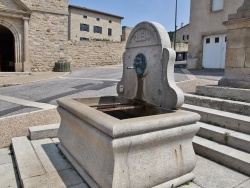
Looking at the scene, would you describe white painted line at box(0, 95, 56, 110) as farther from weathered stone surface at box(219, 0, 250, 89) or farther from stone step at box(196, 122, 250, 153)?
weathered stone surface at box(219, 0, 250, 89)

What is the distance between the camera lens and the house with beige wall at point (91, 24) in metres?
32.2

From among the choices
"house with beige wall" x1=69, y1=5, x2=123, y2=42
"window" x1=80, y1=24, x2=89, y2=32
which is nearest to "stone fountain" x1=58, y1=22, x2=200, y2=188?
"house with beige wall" x1=69, y1=5, x2=123, y2=42

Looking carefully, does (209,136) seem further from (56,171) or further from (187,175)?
(56,171)

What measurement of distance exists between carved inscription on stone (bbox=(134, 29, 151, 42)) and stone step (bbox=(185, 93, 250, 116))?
5.97 ft

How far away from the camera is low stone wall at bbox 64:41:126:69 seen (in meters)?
17.3

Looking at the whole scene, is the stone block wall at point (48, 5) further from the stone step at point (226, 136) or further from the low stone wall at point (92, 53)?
the stone step at point (226, 136)

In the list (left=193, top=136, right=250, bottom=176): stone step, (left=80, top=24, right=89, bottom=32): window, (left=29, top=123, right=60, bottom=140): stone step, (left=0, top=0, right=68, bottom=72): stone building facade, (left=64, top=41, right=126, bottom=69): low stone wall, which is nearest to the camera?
(left=193, top=136, right=250, bottom=176): stone step

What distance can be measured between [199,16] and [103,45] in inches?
338

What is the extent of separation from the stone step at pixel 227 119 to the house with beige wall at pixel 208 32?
11.3 meters

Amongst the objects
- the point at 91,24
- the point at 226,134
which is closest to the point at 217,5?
the point at 226,134

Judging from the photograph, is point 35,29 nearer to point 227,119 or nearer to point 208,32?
point 208,32

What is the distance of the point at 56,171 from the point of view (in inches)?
104

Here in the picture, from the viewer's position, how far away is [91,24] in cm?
3375

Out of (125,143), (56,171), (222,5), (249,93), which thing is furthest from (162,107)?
(222,5)
